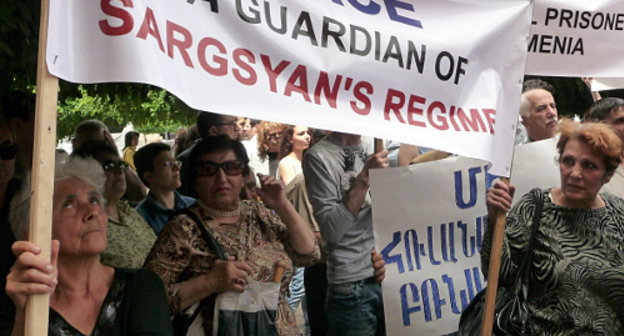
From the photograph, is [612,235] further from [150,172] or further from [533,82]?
[150,172]

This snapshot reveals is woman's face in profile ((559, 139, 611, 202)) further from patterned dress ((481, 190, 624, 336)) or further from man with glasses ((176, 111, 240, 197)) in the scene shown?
man with glasses ((176, 111, 240, 197))

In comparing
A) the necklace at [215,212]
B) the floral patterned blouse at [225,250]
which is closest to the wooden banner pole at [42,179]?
the floral patterned blouse at [225,250]

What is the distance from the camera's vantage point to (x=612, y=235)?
16.6ft

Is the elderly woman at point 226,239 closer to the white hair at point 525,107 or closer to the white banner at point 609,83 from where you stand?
the white hair at point 525,107

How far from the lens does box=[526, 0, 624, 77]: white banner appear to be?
5.98 metres

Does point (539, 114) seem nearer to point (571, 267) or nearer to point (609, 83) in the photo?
point (609, 83)

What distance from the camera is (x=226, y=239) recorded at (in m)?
4.98

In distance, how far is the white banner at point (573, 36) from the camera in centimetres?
598

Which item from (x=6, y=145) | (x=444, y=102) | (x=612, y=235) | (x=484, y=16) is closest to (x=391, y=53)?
(x=444, y=102)

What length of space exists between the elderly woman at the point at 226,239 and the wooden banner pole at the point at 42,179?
153 cm

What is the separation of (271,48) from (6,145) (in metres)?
2.05

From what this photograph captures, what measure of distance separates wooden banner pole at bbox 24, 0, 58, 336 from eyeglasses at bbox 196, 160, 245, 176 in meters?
1.88

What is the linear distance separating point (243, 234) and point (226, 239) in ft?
0.37

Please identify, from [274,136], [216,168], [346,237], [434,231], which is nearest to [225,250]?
[216,168]
